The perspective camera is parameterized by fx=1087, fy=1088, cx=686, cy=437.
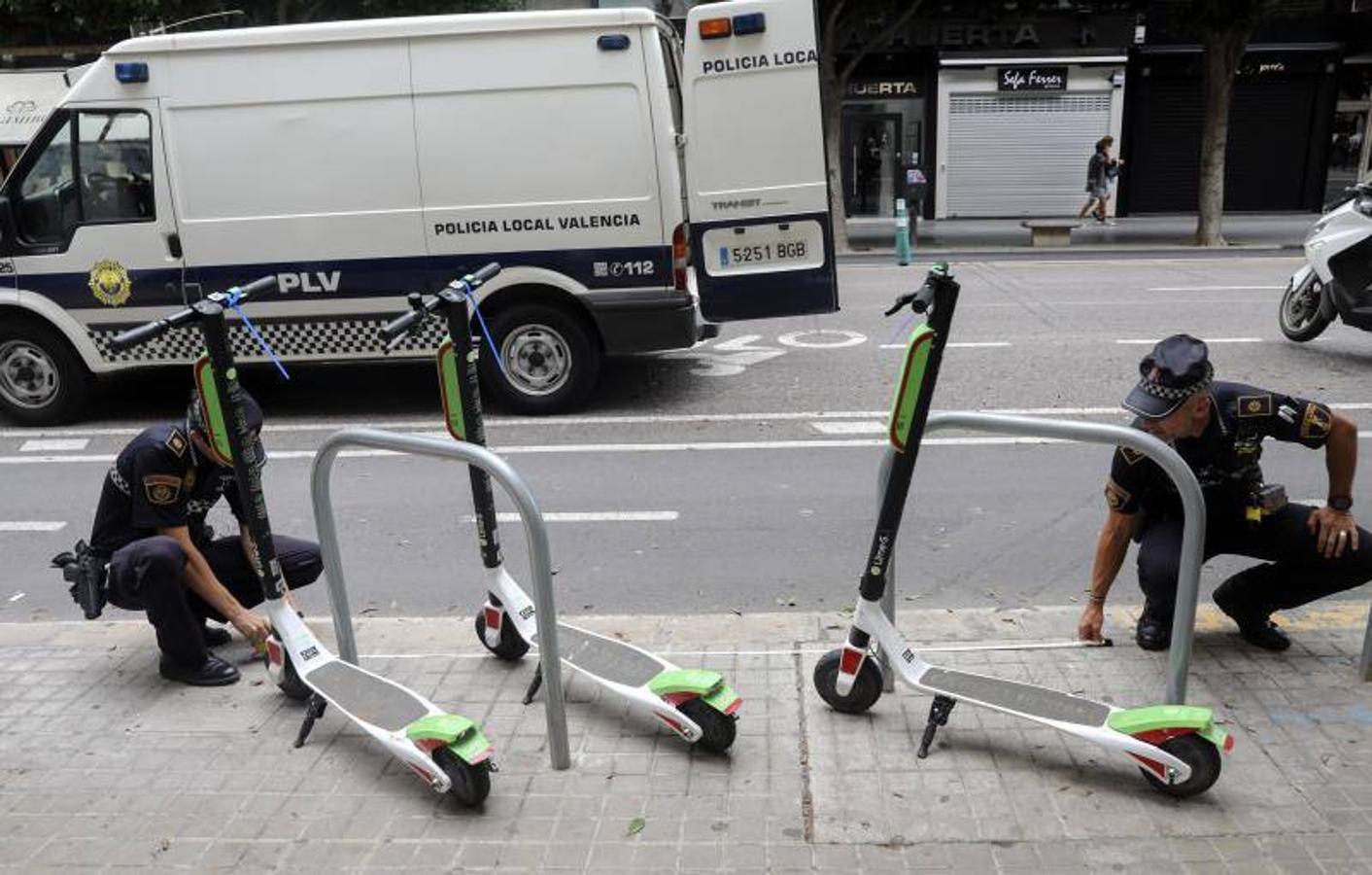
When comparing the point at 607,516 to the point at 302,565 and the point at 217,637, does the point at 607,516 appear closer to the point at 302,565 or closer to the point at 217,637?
the point at 302,565

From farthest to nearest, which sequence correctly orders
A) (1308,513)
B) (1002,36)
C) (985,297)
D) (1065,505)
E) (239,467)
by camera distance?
(1002,36) → (985,297) → (1065,505) → (1308,513) → (239,467)

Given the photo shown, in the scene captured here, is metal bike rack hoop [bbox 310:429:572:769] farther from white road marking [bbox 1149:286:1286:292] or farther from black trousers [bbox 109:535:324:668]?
white road marking [bbox 1149:286:1286:292]

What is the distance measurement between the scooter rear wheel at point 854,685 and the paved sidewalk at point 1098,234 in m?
16.1

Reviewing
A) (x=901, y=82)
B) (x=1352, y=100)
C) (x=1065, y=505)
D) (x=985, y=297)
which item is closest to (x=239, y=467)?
(x=1065, y=505)

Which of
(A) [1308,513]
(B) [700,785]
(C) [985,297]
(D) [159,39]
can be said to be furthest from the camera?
(C) [985,297]

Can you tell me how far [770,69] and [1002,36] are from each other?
17500mm

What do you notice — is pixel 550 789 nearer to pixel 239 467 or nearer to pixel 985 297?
pixel 239 467

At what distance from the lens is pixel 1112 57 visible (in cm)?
2308

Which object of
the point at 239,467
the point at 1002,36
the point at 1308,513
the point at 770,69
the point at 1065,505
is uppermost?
the point at 1002,36

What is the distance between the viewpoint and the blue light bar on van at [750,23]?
755 centimetres

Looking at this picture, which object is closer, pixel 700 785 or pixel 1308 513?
pixel 700 785

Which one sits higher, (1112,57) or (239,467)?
(1112,57)

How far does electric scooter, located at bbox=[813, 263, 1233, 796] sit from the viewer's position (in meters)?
3.08

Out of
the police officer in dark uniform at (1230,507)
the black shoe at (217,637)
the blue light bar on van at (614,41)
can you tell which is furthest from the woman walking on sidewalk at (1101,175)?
the black shoe at (217,637)
